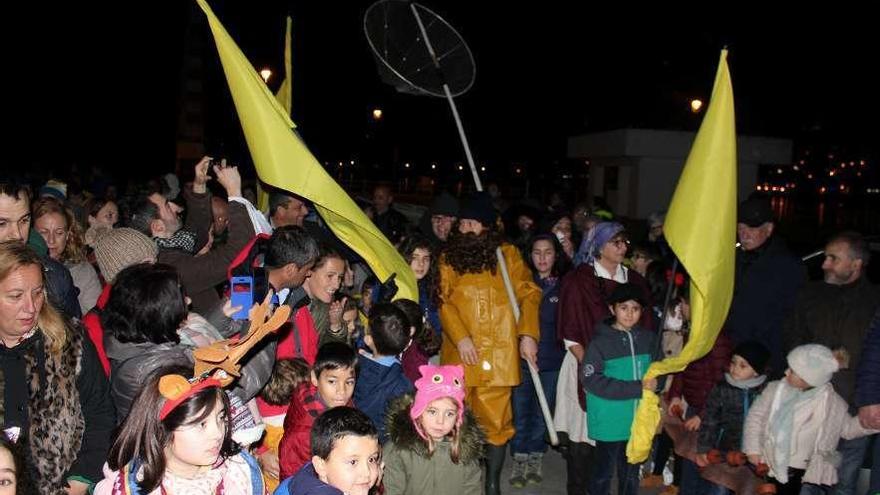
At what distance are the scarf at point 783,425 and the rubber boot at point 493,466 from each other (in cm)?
181

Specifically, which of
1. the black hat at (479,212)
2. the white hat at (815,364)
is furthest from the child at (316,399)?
the white hat at (815,364)

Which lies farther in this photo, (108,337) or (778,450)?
(778,450)

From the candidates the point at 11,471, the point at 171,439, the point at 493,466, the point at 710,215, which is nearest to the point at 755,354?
the point at 710,215

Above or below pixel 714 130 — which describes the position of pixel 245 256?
below

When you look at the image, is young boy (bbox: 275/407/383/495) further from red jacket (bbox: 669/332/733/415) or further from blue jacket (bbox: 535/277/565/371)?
blue jacket (bbox: 535/277/565/371)

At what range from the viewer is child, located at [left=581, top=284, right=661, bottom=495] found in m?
4.83

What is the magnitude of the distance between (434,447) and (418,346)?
152 cm

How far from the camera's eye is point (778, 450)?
4.65 m

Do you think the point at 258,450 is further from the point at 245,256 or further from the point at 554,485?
the point at 554,485

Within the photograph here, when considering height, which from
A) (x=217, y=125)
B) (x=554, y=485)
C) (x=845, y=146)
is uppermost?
(x=845, y=146)

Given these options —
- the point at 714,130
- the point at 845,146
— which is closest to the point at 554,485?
the point at 714,130

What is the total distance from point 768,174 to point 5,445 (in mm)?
59862

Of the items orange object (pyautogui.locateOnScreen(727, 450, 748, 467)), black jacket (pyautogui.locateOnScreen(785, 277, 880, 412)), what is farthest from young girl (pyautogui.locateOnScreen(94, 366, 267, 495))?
black jacket (pyautogui.locateOnScreen(785, 277, 880, 412))

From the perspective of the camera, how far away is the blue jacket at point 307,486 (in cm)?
265
